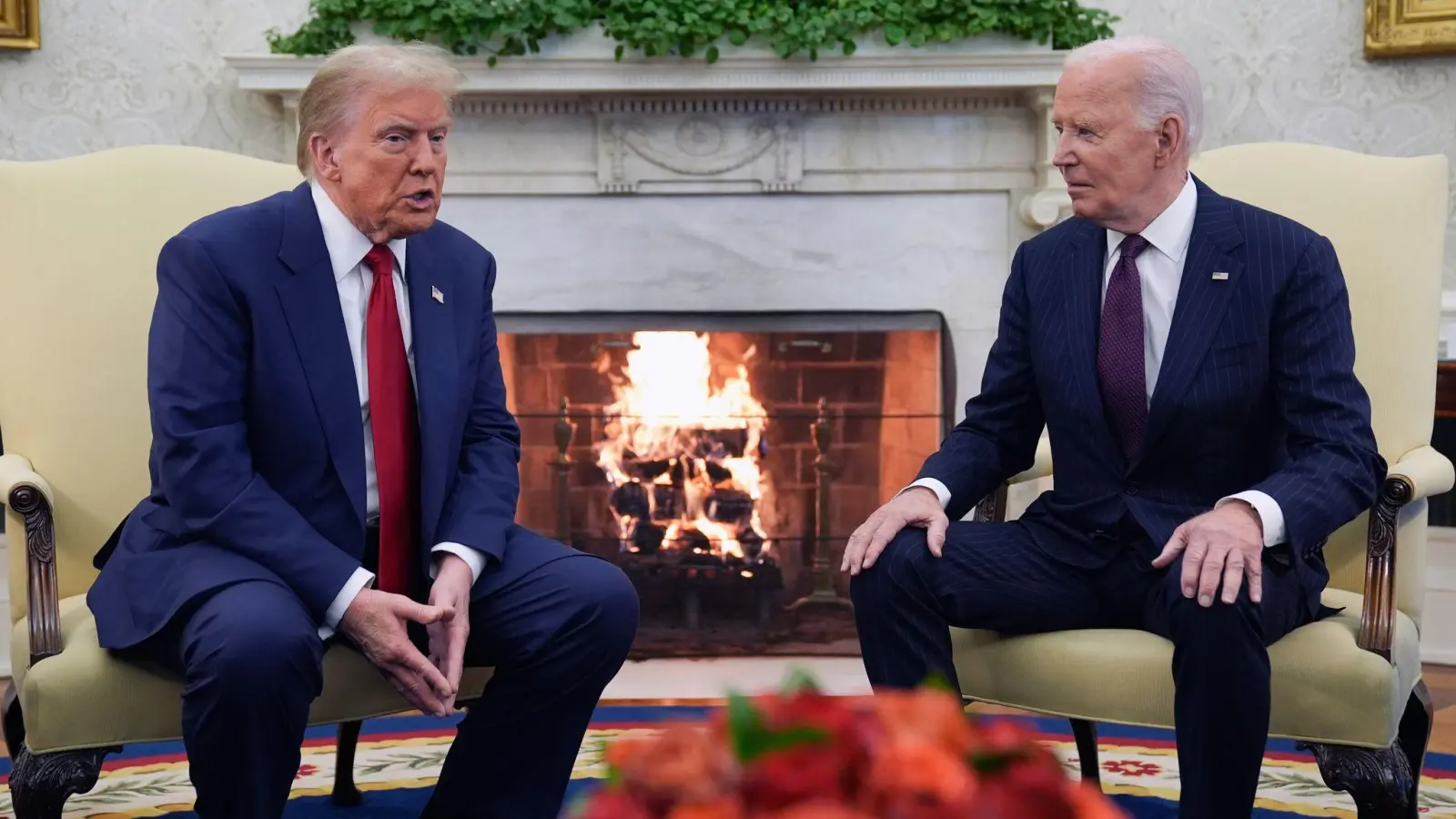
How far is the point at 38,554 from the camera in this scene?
1923mm

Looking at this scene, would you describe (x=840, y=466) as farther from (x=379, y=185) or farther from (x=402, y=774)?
(x=379, y=185)

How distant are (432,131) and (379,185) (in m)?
0.12

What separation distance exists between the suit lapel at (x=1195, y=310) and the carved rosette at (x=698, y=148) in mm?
1831

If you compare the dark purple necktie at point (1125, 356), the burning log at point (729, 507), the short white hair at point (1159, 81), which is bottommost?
the burning log at point (729, 507)

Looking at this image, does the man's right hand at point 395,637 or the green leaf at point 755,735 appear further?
the man's right hand at point 395,637

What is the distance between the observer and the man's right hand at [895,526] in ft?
6.66

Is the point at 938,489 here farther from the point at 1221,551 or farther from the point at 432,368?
the point at 432,368

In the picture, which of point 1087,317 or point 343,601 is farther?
point 1087,317

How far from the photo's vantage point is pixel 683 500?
12.7ft

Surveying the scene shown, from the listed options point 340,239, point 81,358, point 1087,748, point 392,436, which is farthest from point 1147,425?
point 81,358

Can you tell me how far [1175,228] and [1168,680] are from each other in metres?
0.69

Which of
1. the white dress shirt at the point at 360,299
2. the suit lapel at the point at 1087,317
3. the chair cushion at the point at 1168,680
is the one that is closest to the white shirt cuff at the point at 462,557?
the white dress shirt at the point at 360,299

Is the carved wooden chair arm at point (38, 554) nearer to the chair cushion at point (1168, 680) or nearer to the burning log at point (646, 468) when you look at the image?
the chair cushion at point (1168, 680)

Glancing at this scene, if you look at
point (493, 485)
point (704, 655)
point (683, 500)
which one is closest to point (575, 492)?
point (683, 500)
